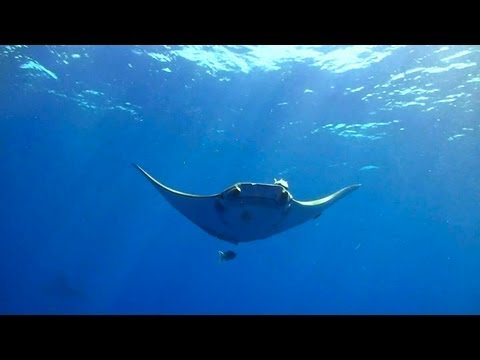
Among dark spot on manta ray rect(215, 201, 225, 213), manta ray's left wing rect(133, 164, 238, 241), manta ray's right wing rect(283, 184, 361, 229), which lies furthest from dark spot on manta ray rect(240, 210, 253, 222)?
manta ray's right wing rect(283, 184, 361, 229)

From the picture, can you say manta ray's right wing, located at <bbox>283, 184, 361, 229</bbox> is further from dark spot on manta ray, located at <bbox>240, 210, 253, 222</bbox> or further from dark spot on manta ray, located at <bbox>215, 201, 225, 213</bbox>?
dark spot on manta ray, located at <bbox>215, 201, 225, 213</bbox>

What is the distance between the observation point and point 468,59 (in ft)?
46.8

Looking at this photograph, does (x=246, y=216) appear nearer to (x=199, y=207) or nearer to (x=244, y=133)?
(x=199, y=207)

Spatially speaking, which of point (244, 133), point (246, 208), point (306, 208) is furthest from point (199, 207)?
point (244, 133)

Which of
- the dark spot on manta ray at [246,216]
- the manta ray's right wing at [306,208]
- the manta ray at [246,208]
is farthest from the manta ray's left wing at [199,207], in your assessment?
the manta ray's right wing at [306,208]

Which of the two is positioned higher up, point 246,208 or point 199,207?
point 246,208

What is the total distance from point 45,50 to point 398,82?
17.1 meters

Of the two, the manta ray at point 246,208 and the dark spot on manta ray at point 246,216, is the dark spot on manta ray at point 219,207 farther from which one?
the dark spot on manta ray at point 246,216

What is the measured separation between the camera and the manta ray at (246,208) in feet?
18.2

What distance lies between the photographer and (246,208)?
5809 mm

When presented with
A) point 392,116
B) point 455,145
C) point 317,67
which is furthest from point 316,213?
point 455,145
